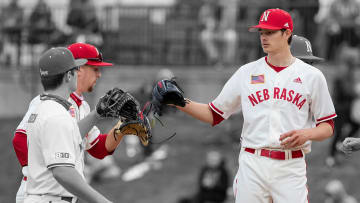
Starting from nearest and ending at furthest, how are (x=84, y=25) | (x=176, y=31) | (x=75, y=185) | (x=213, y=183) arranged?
(x=75, y=185) < (x=213, y=183) < (x=84, y=25) < (x=176, y=31)

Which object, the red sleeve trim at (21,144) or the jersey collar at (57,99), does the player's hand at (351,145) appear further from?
the red sleeve trim at (21,144)

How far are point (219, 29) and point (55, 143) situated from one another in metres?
10.4

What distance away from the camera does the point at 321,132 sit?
5.49 meters

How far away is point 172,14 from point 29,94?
3878 millimetres

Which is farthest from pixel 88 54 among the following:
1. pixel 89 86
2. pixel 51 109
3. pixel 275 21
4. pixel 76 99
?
pixel 275 21

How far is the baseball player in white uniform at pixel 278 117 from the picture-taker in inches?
216

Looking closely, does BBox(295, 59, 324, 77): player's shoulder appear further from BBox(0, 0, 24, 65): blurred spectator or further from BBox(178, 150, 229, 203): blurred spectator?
BBox(0, 0, 24, 65): blurred spectator

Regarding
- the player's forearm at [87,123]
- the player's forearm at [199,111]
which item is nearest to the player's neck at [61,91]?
the player's forearm at [87,123]

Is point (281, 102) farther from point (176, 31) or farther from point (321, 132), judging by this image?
point (176, 31)

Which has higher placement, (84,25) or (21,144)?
(84,25)

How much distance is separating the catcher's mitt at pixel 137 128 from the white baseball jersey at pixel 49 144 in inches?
28.9

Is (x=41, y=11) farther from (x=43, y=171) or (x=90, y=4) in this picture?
(x=43, y=171)

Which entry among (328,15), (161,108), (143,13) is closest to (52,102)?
(161,108)

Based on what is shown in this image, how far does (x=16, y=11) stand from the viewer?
15.6 metres
